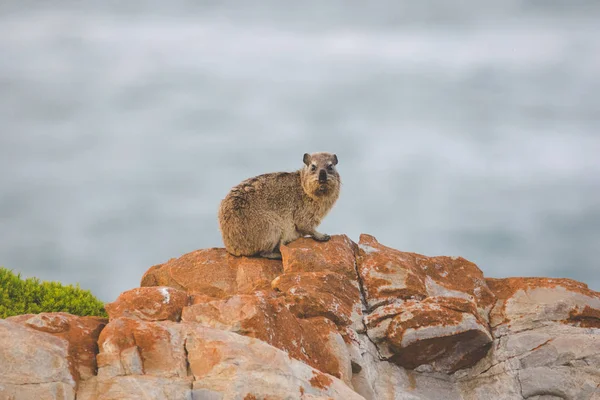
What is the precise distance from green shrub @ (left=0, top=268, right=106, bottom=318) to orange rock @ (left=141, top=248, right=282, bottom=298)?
5.35 ft

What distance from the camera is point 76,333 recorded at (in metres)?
8.88

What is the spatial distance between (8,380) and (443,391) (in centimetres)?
680

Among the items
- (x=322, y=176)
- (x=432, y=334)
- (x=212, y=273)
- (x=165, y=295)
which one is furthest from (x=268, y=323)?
(x=322, y=176)

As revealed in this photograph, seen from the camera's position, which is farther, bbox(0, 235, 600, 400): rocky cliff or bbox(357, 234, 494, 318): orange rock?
bbox(357, 234, 494, 318): orange rock

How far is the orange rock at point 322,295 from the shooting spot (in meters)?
11.5

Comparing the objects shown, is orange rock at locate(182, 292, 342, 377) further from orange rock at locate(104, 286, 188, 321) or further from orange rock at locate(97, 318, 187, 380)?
orange rock at locate(97, 318, 187, 380)

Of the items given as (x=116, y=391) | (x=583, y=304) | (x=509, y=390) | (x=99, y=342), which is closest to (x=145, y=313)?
(x=99, y=342)

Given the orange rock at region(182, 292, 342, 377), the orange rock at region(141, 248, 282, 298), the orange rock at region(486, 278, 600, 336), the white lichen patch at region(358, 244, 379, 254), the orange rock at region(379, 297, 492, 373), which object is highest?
the white lichen patch at region(358, 244, 379, 254)

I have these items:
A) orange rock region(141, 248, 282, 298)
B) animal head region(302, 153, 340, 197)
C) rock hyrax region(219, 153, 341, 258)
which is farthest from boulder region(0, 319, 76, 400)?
animal head region(302, 153, 340, 197)

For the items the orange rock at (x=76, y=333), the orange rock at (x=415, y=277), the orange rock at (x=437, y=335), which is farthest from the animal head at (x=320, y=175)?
the orange rock at (x=76, y=333)

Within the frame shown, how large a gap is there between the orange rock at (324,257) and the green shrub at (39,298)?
14.8 feet

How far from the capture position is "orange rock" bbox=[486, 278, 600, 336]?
1235cm

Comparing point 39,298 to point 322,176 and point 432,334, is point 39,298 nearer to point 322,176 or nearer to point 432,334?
point 322,176

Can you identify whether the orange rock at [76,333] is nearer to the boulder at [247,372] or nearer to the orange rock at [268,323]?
the boulder at [247,372]
